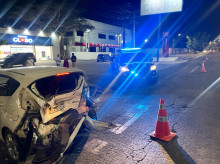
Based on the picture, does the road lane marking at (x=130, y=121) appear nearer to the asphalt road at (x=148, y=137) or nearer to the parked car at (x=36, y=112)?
the asphalt road at (x=148, y=137)

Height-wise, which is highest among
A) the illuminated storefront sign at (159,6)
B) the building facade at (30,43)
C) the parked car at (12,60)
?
the illuminated storefront sign at (159,6)

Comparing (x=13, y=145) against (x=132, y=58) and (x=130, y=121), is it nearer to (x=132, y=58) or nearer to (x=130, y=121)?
(x=130, y=121)

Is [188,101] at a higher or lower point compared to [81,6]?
lower

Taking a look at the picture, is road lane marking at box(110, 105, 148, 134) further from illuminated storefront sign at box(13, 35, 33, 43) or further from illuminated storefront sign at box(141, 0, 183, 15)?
illuminated storefront sign at box(13, 35, 33, 43)

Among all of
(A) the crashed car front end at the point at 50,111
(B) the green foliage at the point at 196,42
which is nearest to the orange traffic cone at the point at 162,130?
(A) the crashed car front end at the point at 50,111

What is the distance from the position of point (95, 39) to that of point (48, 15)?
1867 centimetres

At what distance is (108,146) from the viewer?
3.57m

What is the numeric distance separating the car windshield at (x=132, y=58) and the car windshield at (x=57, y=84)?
723 cm

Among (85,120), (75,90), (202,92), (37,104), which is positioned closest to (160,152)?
(85,120)

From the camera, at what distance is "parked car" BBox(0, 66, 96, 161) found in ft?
9.61

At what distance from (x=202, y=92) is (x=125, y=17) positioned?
31.3m

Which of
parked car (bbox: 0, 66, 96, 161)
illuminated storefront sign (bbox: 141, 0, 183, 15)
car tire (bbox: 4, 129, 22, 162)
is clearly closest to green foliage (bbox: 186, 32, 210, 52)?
illuminated storefront sign (bbox: 141, 0, 183, 15)

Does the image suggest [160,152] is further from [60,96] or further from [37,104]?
[37,104]

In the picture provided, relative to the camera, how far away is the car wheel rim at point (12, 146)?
311cm
